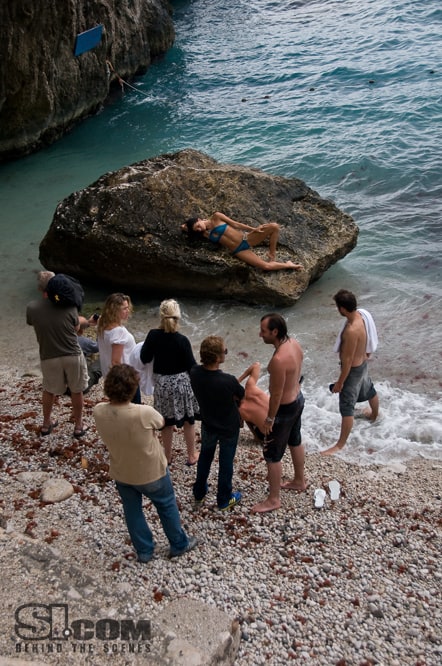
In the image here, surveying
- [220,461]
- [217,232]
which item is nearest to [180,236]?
[217,232]

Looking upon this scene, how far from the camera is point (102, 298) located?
1077cm

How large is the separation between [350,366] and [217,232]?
13.4 feet

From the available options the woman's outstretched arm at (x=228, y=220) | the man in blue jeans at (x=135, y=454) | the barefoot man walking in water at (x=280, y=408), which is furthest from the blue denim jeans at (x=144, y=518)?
→ the woman's outstretched arm at (x=228, y=220)

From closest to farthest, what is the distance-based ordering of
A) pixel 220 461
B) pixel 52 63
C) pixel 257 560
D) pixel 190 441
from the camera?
pixel 257 560, pixel 220 461, pixel 190 441, pixel 52 63

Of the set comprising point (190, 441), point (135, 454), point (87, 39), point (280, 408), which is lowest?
point (190, 441)

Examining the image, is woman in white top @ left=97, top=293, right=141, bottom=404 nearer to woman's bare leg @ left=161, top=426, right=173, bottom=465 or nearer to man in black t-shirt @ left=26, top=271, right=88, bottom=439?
man in black t-shirt @ left=26, top=271, right=88, bottom=439

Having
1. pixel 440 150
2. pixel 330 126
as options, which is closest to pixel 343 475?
pixel 440 150

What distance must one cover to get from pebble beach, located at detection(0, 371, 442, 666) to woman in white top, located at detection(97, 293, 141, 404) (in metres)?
1.06

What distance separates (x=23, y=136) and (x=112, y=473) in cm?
1603

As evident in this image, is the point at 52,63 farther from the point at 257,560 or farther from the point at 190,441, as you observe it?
the point at 257,560

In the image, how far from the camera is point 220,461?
5.46 m

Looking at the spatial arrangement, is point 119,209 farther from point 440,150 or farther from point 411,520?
point 440,150

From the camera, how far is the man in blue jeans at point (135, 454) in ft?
14.5

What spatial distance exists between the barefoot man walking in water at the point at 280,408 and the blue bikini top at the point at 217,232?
15.0 ft
